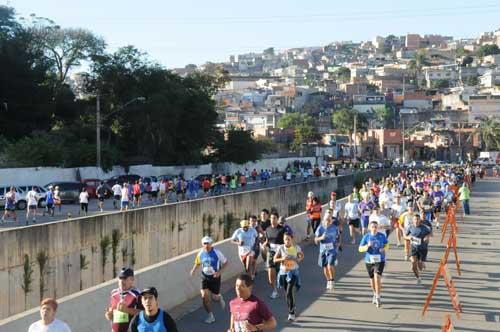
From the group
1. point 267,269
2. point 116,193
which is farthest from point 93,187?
point 267,269

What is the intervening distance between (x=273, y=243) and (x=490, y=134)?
127426mm

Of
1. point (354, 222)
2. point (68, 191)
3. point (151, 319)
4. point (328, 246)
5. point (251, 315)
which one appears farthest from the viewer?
point (68, 191)

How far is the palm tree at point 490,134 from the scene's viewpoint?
445ft

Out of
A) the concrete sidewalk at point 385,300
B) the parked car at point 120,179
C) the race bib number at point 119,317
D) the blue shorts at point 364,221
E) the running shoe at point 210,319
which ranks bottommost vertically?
the concrete sidewalk at point 385,300

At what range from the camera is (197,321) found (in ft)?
42.5

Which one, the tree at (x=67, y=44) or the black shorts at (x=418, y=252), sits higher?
the tree at (x=67, y=44)

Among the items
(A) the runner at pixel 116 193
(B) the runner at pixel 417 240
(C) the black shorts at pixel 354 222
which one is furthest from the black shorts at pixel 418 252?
(A) the runner at pixel 116 193

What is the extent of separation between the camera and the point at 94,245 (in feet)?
55.6

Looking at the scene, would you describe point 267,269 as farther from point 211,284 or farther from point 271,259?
point 211,284

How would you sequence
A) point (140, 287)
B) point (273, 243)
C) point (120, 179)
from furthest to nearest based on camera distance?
point (120, 179), point (273, 243), point (140, 287)

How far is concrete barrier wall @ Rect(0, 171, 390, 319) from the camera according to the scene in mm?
14062

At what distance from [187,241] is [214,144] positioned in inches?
2288

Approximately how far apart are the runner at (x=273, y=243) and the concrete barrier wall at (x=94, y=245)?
3.63 metres

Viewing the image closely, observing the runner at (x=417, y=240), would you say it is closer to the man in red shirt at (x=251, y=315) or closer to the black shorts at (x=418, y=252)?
the black shorts at (x=418, y=252)
